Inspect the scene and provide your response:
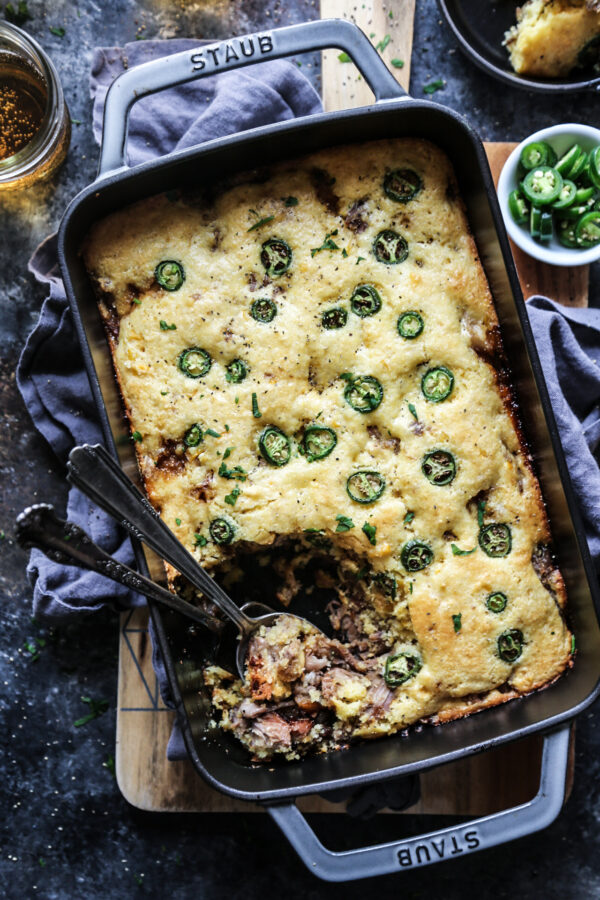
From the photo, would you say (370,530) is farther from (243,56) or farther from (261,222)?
(243,56)

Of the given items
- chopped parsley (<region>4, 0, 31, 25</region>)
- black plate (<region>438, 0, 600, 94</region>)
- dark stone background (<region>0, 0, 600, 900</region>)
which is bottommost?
dark stone background (<region>0, 0, 600, 900</region>)

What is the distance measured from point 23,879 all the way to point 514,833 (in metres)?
2.25

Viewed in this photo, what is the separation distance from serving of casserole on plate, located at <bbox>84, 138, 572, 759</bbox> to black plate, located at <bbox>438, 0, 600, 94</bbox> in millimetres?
724

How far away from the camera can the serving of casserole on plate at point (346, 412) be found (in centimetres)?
298

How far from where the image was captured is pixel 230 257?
9.93ft

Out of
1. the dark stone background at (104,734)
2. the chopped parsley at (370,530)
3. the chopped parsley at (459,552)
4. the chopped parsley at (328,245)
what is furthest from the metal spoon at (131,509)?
the chopped parsley at (328,245)

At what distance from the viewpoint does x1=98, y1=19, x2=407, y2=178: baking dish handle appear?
269 cm

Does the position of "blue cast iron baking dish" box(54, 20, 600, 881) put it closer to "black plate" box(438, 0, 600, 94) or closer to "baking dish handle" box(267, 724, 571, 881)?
"baking dish handle" box(267, 724, 571, 881)

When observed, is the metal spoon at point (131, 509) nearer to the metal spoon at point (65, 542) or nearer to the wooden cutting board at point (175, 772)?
the metal spoon at point (65, 542)

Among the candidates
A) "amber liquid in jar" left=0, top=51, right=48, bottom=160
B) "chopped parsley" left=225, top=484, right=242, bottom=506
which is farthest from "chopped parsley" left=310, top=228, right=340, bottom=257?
"amber liquid in jar" left=0, top=51, right=48, bottom=160

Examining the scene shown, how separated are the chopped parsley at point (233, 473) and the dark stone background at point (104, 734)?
1.00 m

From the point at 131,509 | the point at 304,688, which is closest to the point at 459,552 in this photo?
the point at 304,688

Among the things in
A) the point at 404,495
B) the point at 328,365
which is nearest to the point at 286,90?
the point at 328,365

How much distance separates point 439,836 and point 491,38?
322 cm
